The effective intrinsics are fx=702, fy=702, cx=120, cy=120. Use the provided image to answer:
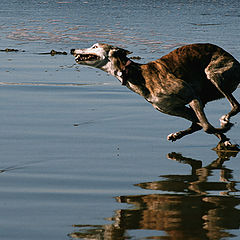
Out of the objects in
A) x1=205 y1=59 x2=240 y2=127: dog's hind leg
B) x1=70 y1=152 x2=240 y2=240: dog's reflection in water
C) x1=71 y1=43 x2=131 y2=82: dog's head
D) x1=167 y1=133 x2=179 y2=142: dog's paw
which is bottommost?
x1=70 y1=152 x2=240 y2=240: dog's reflection in water

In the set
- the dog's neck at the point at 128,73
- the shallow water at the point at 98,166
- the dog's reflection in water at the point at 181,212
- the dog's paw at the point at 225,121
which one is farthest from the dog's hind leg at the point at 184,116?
the dog's reflection in water at the point at 181,212

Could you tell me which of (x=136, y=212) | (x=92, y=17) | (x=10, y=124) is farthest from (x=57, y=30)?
(x=136, y=212)

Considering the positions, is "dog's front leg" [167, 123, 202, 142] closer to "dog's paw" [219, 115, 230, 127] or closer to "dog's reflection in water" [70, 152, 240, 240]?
"dog's paw" [219, 115, 230, 127]

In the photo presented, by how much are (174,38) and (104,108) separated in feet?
33.4

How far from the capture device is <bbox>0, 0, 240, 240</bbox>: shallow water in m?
5.48

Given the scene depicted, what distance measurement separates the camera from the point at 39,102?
35.1 ft

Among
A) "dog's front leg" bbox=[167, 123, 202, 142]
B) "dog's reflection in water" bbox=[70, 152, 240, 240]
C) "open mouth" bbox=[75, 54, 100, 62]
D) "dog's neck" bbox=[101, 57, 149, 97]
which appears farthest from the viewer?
"dog's front leg" bbox=[167, 123, 202, 142]

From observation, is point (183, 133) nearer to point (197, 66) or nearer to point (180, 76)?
point (180, 76)

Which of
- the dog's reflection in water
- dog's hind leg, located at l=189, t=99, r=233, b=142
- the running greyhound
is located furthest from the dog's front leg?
the dog's reflection in water

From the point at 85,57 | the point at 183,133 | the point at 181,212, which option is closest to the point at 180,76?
the point at 183,133

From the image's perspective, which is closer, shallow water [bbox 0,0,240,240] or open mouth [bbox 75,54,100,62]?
shallow water [bbox 0,0,240,240]

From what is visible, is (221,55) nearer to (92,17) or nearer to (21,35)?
(21,35)

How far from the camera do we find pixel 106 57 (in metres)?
8.30

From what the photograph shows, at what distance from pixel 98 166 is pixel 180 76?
1.84 metres
